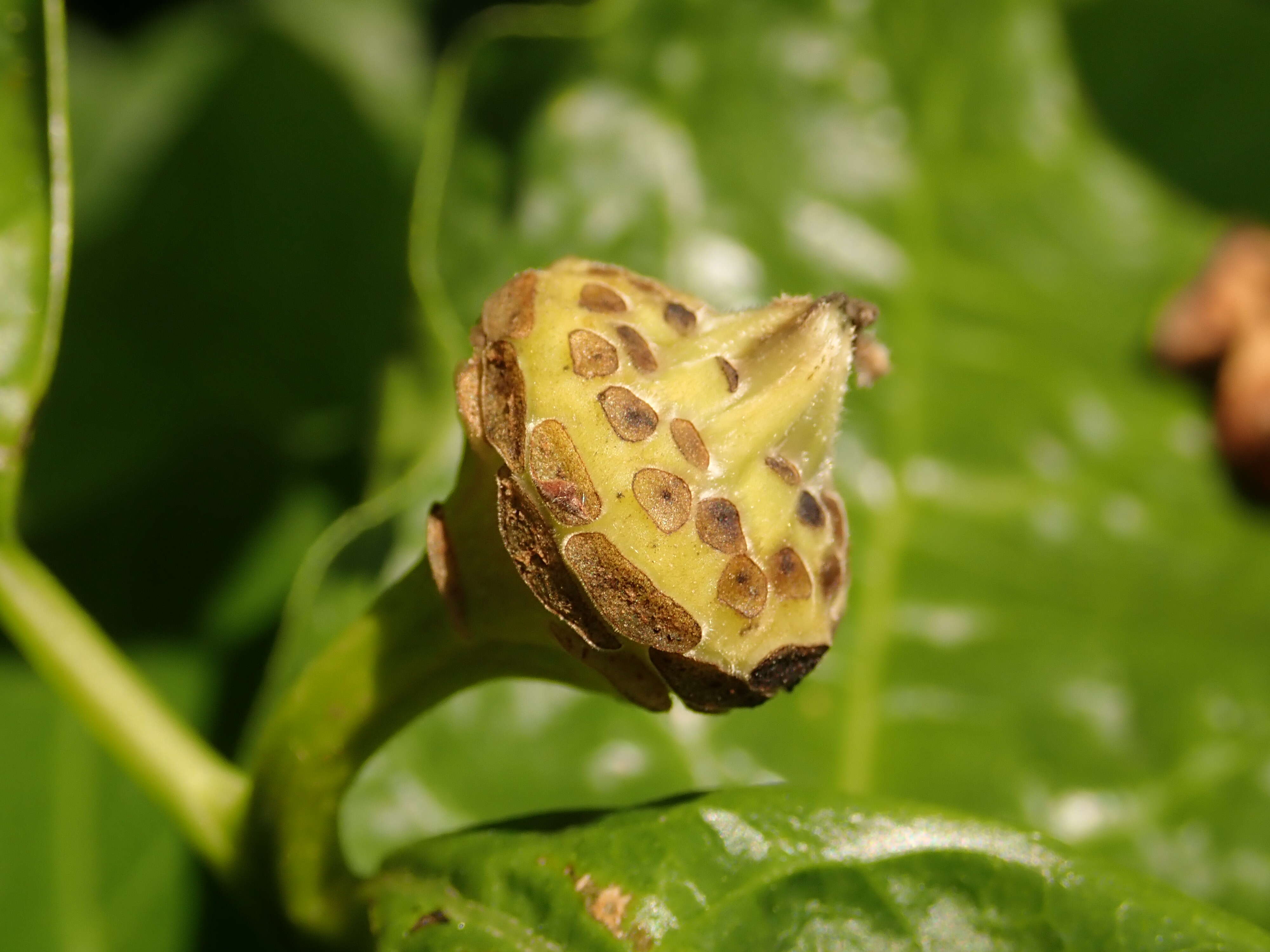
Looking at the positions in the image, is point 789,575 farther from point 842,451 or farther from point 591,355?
point 842,451

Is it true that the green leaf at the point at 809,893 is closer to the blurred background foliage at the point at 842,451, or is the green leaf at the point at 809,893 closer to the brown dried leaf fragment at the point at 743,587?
the brown dried leaf fragment at the point at 743,587

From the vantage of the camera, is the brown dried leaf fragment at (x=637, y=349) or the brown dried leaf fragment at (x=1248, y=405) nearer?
the brown dried leaf fragment at (x=637, y=349)

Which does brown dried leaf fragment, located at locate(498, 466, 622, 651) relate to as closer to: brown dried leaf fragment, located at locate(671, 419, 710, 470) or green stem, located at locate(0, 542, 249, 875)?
brown dried leaf fragment, located at locate(671, 419, 710, 470)

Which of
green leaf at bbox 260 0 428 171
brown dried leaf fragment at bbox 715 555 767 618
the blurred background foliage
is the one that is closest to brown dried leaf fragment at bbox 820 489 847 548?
brown dried leaf fragment at bbox 715 555 767 618

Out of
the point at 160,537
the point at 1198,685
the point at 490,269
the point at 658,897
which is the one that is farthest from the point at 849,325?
the point at 160,537

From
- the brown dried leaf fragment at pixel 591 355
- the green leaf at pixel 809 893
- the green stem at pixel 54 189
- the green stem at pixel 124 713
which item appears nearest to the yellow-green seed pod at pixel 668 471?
the brown dried leaf fragment at pixel 591 355

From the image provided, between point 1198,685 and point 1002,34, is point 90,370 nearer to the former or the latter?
point 1002,34
